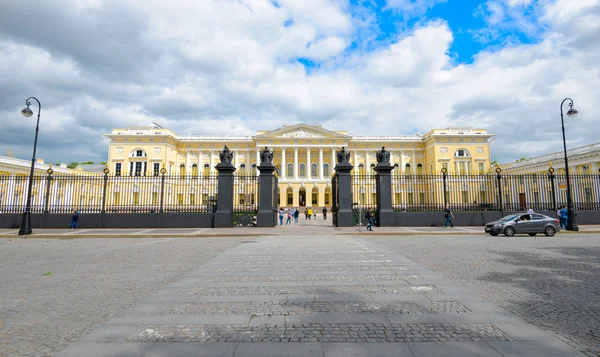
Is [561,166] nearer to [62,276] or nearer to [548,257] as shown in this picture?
[548,257]

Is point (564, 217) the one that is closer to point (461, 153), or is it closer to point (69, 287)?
point (69, 287)

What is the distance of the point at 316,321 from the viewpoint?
3947 millimetres

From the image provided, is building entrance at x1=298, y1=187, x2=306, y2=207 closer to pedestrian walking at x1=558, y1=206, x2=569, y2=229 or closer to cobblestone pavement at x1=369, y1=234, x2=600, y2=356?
pedestrian walking at x1=558, y1=206, x2=569, y2=229

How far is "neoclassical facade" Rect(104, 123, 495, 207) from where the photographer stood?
6506 centimetres

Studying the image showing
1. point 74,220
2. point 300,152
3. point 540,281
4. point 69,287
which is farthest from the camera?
point 300,152

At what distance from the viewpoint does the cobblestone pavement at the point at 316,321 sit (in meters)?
3.18

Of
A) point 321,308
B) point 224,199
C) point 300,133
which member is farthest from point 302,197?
point 321,308

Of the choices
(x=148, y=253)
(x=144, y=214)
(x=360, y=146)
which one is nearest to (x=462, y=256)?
(x=148, y=253)

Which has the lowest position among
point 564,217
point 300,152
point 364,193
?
point 564,217

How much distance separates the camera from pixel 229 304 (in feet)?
15.3

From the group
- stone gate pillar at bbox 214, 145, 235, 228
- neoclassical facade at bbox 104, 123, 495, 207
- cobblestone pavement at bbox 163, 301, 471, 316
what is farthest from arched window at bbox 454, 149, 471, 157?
cobblestone pavement at bbox 163, 301, 471, 316

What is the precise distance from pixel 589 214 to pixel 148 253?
2556 centimetres

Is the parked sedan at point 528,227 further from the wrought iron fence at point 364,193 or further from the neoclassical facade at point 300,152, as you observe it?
the neoclassical facade at point 300,152

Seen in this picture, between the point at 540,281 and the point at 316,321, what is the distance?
467 cm
